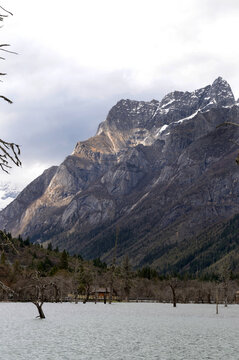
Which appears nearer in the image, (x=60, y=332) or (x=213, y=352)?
(x=213, y=352)

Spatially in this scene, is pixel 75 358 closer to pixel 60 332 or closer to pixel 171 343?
pixel 171 343

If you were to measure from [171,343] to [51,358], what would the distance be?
21699 mm

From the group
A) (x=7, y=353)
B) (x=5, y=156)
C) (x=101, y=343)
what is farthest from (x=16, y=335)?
(x=5, y=156)

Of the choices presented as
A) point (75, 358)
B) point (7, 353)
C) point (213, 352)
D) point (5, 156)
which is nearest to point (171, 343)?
point (213, 352)

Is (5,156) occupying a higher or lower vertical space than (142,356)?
higher

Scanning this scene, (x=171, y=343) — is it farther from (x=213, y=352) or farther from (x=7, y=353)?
(x=7, y=353)

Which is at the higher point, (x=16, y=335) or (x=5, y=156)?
(x=5, y=156)

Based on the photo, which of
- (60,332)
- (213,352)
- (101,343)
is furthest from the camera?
(60,332)

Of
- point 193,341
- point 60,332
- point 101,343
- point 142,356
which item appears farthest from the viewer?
point 60,332

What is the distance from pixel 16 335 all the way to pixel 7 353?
1951cm

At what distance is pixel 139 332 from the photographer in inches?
2958

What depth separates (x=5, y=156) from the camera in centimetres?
1409

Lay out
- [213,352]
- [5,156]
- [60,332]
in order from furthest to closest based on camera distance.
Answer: [60,332] → [213,352] → [5,156]

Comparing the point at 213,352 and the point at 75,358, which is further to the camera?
the point at 213,352
